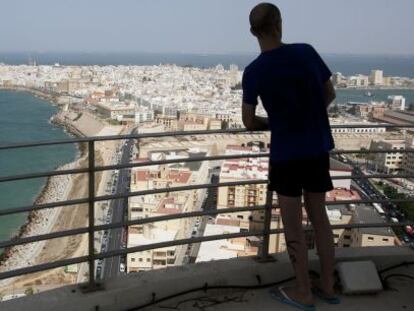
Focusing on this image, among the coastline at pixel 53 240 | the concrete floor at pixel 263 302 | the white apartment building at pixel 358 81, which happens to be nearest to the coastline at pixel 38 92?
the white apartment building at pixel 358 81

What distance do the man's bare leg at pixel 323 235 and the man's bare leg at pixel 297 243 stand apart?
0.08 meters

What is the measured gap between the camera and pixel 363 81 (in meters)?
81.4

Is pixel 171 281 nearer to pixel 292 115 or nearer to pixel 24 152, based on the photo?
pixel 292 115

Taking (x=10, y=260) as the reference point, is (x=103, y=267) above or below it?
above

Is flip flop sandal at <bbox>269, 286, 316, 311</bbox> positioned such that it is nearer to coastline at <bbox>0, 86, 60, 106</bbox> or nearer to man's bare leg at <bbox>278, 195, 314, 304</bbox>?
man's bare leg at <bbox>278, 195, 314, 304</bbox>

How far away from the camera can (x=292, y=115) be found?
1.88 m

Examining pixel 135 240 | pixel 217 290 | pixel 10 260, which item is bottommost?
pixel 10 260

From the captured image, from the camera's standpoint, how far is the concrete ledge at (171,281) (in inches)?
83.3

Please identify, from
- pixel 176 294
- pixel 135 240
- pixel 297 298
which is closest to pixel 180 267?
pixel 176 294

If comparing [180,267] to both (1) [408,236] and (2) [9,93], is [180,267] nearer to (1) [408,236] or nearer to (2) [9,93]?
(1) [408,236]

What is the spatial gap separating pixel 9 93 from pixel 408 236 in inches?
3371

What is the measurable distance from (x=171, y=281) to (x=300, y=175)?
2.58 feet

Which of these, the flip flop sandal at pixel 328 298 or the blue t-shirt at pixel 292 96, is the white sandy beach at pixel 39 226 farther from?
the blue t-shirt at pixel 292 96

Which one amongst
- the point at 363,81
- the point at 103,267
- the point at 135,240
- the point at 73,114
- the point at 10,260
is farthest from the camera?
the point at 363,81
